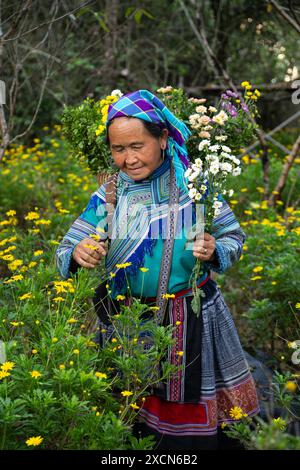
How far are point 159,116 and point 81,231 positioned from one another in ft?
1.57

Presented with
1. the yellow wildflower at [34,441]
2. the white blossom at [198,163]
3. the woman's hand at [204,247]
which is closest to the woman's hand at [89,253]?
the woman's hand at [204,247]

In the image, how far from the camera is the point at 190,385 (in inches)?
85.1

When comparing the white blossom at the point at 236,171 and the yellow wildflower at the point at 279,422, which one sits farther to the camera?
the white blossom at the point at 236,171

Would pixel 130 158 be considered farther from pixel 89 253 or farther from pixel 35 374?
A: pixel 35 374

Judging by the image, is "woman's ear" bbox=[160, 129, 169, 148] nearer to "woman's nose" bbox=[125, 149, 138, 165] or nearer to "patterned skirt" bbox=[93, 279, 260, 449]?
"woman's nose" bbox=[125, 149, 138, 165]

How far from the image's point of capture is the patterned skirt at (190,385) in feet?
7.09

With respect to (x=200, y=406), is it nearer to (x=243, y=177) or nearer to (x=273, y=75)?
(x=243, y=177)

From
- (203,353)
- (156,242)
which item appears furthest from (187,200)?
(203,353)

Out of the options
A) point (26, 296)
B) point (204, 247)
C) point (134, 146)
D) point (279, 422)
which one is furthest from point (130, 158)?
point (279, 422)

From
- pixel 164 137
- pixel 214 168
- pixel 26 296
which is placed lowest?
pixel 26 296

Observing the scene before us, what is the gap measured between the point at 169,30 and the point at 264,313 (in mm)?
5487

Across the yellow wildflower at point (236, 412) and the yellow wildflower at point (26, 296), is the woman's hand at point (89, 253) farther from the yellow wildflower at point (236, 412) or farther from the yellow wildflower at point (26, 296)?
the yellow wildflower at point (236, 412)

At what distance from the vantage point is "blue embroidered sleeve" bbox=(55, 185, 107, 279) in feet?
7.13

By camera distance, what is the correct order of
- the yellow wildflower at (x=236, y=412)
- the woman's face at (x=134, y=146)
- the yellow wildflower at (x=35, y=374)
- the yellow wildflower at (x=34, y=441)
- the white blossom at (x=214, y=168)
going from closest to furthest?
the yellow wildflower at (x=34, y=441) < the yellow wildflower at (x=35, y=374) < the white blossom at (x=214, y=168) < the woman's face at (x=134, y=146) < the yellow wildflower at (x=236, y=412)
